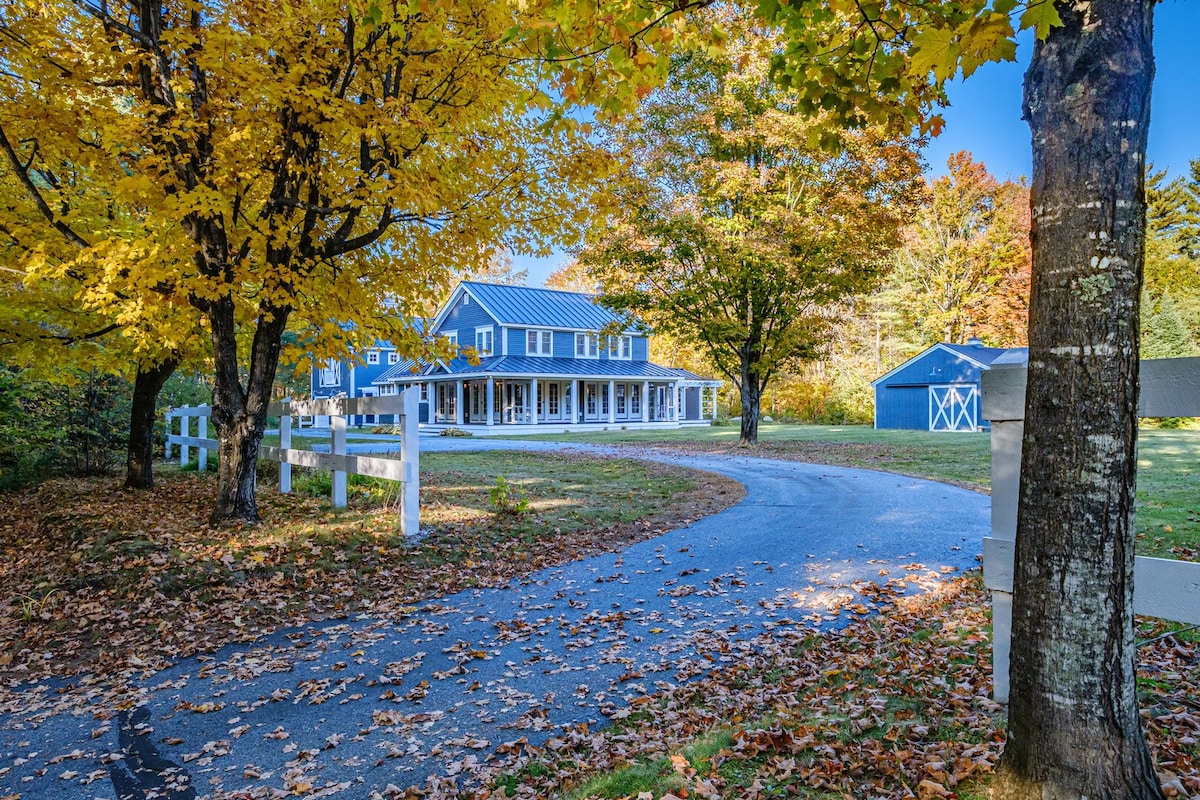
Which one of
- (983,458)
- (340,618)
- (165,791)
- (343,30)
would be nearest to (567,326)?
(983,458)

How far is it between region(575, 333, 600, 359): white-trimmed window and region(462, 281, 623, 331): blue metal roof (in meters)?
0.68

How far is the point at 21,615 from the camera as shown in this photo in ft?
19.4

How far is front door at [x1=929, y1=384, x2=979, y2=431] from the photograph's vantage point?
31.5 m

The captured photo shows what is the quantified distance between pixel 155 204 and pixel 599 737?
6871 mm

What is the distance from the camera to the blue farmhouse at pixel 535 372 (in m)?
34.5

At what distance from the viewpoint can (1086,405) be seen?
2279mm

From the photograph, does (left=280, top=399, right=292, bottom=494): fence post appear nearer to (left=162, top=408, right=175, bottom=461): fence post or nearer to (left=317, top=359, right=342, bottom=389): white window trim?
(left=162, top=408, right=175, bottom=461): fence post

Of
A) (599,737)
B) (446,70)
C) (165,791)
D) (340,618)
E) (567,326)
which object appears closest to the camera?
(165,791)

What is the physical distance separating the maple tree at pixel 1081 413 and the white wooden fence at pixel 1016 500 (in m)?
0.33

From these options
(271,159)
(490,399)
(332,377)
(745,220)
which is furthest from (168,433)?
(332,377)

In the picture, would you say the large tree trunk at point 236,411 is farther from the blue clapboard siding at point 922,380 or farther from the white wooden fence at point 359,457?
the blue clapboard siding at point 922,380

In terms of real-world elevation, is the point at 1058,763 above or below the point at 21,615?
above

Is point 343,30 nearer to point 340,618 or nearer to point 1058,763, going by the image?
point 340,618

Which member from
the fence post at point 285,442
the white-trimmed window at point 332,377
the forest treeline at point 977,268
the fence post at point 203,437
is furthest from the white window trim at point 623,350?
the fence post at point 285,442
